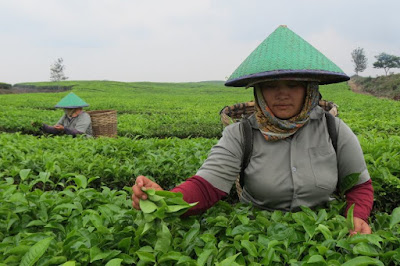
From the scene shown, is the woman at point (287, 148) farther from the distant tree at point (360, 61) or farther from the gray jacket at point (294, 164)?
the distant tree at point (360, 61)

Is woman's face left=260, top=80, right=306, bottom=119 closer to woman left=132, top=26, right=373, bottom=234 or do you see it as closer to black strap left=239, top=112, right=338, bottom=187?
woman left=132, top=26, right=373, bottom=234

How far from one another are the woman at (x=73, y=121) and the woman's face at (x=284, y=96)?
13.7 ft

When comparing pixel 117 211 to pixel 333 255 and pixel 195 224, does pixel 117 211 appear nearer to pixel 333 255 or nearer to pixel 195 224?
pixel 195 224

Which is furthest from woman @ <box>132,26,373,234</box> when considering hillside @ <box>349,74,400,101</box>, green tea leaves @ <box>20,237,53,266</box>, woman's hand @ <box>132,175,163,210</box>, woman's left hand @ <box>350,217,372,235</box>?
hillside @ <box>349,74,400,101</box>

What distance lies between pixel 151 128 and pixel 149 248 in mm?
6289

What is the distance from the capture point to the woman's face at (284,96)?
5.55ft

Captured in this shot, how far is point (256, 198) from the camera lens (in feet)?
6.20

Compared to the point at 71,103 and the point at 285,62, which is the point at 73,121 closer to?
the point at 71,103

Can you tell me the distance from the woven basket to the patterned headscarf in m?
4.41

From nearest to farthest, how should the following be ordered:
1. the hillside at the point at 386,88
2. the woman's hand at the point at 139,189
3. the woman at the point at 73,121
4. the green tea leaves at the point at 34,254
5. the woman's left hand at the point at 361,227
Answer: the green tea leaves at the point at 34,254 < the woman's hand at the point at 139,189 < the woman's left hand at the point at 361,227 < the woman at the point at 73,121 < the hillside at the point at 386,88

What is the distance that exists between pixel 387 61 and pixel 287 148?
68598mm

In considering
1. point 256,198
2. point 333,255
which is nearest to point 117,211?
point 256,198

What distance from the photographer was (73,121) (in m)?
5.51

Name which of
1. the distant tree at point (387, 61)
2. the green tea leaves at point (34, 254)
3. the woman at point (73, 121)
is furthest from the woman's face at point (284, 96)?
the distant tree at point (387, 61)
